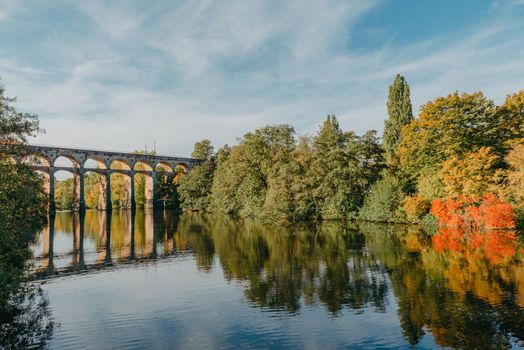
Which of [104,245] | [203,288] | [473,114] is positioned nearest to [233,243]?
[104,245]

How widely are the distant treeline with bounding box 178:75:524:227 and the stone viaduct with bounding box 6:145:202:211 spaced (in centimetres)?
2421

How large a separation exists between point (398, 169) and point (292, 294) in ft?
104

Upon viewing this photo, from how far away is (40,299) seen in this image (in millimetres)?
15562

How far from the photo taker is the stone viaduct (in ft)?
222

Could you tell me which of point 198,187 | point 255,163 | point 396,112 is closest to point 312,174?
point 255,163

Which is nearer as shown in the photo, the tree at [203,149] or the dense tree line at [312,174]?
the dense tree line at [312,174]

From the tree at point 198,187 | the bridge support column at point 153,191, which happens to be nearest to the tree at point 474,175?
the tree at point 198,187

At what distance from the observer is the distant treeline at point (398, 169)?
31.6 metres

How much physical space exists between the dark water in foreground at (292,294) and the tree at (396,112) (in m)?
24.1

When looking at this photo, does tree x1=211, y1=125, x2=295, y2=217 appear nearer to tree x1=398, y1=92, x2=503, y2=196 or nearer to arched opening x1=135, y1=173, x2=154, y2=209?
tree x1=398, y1=92, x2=503, y2=196

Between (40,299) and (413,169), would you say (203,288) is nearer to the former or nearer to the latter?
(40,299)

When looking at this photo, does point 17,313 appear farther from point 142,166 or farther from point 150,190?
point 142,166

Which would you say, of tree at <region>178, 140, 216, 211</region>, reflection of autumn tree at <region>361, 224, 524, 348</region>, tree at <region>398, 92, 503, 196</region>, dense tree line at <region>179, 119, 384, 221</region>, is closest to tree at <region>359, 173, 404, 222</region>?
dense tree line at <region>179, 119, 384, 221</region>

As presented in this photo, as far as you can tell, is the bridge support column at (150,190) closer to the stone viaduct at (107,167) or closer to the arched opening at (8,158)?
the stone viaduct at (107,167)
